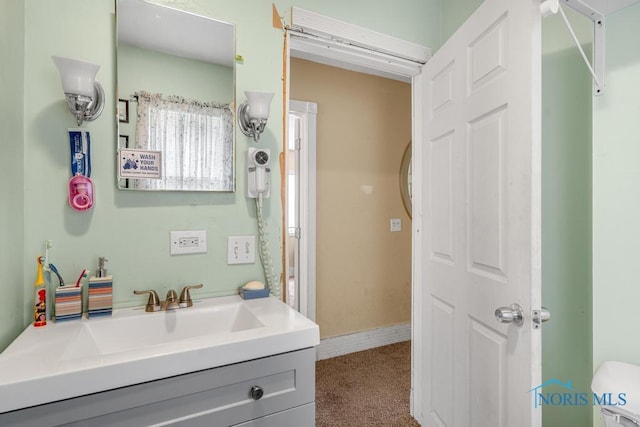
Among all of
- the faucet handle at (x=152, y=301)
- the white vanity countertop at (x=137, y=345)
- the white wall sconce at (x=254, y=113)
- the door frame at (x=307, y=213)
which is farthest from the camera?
the door frame at (x=307, y=213)

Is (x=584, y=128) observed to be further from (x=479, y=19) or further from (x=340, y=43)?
(x=340, y=43)

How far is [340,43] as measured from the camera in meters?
1.58

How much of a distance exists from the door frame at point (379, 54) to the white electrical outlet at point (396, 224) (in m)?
1.07

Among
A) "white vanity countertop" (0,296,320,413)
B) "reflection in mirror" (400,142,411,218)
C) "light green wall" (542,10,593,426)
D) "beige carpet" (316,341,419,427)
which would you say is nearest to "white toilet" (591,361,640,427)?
"light green wall" (542,10,593,426)

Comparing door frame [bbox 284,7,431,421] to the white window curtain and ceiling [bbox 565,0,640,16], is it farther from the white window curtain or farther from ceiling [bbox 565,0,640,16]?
ceiling [bbox 565,0,640,16]

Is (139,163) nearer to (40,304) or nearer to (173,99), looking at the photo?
(173,99)

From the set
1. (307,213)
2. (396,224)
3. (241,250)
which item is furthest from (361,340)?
(241,250)

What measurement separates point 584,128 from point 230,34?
145 centimetres

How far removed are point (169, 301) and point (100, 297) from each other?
0.21m

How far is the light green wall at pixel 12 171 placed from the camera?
90cm

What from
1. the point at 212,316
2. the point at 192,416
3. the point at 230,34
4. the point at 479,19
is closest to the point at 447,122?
the point at 479,19

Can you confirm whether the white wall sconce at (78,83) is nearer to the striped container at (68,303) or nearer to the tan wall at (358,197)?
the striped container at (68,303)

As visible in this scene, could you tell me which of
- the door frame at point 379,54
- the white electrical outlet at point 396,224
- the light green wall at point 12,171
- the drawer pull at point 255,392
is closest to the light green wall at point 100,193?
the light green wall at point 12,171

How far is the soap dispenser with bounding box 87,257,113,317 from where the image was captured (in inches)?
41.9
